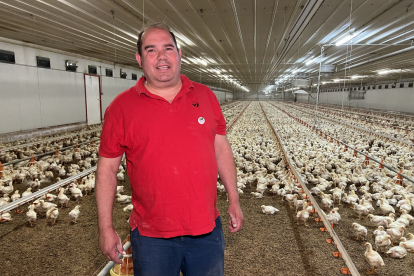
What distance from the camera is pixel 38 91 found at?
34.4ft

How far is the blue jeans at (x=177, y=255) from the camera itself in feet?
4.39

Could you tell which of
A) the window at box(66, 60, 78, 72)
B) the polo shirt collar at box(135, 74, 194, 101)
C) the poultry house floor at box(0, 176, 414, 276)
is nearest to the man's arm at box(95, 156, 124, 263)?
the polo shirt collar at box(135, 74, 194, 101)

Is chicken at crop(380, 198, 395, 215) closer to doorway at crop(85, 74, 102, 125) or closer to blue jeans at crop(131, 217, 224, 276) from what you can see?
blue jeans at crop(131, 217, 224, 276)

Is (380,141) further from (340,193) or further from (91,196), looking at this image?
(91,196)

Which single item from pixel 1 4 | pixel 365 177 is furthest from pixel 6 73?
pixel 365 177

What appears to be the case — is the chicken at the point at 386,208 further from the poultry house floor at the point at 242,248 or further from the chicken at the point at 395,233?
the chicken at the point at 395,233

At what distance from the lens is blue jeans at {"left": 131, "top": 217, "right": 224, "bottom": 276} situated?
134cm

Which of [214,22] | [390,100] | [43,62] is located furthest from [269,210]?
[390,100]

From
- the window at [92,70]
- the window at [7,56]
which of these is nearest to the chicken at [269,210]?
the window at [7,56]

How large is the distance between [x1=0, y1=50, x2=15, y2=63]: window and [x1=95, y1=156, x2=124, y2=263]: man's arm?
10.4 meters

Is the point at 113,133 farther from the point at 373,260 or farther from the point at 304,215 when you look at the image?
the point at 304,215

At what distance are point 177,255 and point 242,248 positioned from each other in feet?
7.08

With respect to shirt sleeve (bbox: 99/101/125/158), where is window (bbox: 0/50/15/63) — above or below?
above

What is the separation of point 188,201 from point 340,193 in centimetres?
424
